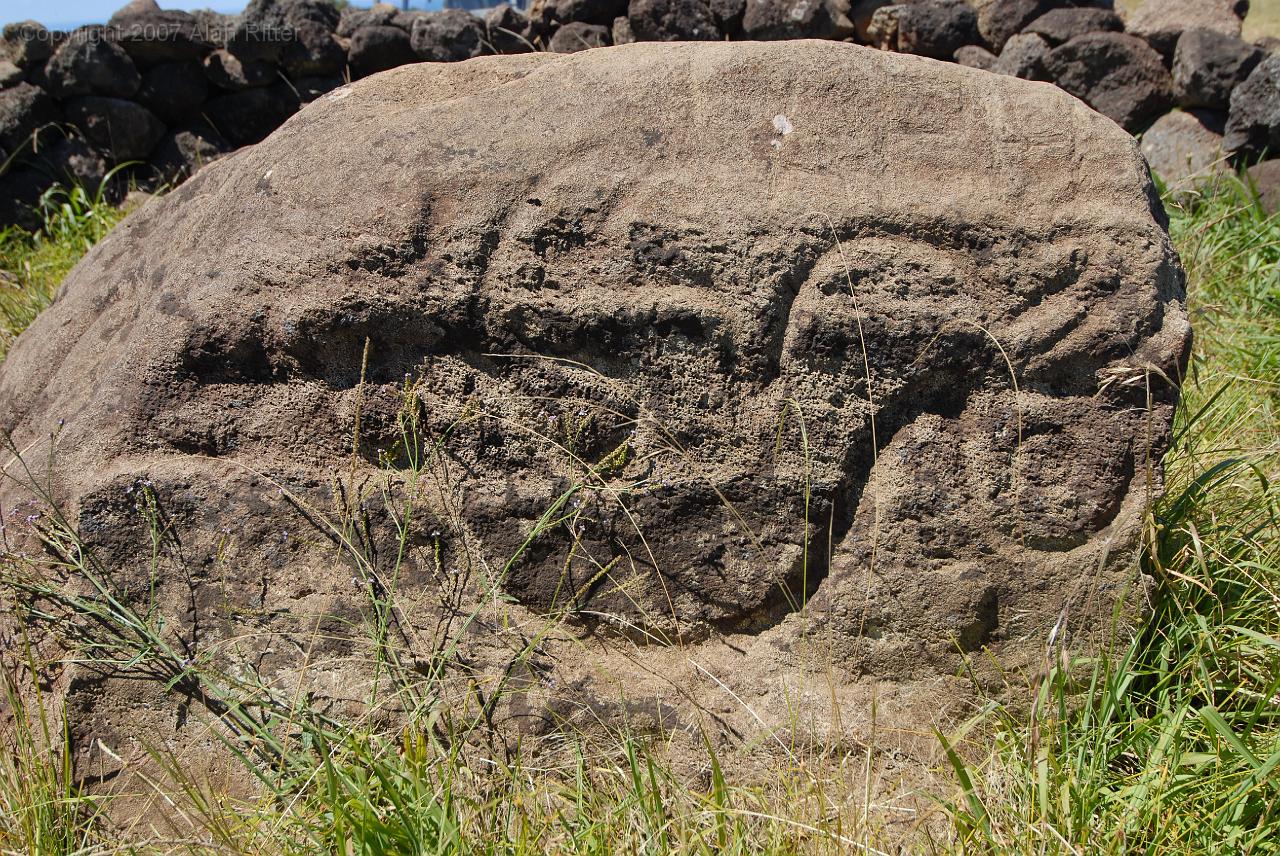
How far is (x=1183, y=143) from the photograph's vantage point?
13.9 ft

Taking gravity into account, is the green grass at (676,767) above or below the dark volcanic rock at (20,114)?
below

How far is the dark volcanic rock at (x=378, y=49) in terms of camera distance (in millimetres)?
5066

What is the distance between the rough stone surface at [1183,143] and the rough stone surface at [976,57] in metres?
0.75

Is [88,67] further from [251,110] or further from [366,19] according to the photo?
[366,19]

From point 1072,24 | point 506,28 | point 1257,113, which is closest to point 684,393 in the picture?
point 1257,113

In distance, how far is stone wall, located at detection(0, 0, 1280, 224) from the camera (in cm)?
433

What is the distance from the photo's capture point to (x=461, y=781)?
1.70 metres

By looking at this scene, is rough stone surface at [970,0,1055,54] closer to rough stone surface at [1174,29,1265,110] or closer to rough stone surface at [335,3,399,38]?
rough stone surface at [1174,29,1265,110]

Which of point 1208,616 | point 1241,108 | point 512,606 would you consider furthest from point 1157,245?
point 1241,108

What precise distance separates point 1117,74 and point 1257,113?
0.59m

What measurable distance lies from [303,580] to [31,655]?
0.46m

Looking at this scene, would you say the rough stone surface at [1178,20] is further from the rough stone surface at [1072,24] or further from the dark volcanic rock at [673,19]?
the dark volcanic rock at [673,19]

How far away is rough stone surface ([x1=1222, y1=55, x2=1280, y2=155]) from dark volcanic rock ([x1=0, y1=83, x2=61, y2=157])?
5050 mm

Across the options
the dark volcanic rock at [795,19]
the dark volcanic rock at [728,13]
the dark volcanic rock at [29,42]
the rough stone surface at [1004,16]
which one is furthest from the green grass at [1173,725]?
Answer: the dark volcanic rock at [29,42]
